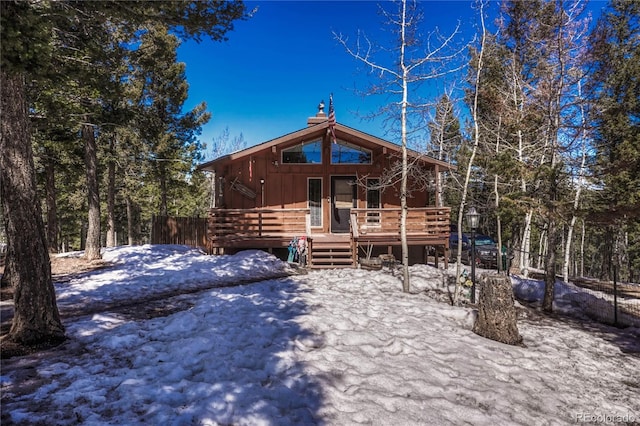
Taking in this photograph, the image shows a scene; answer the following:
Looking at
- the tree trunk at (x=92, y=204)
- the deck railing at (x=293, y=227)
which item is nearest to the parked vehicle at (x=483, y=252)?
the deck railing at (x=293, y=227)

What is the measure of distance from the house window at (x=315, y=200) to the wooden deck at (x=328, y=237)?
1.34 metres

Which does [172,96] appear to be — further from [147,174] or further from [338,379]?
[338,379]

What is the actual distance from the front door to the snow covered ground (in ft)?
22.8

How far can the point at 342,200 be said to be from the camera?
541 inches

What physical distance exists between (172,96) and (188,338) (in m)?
17.9

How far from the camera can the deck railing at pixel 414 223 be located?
11.8 meters

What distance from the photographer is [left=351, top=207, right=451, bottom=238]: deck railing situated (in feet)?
38.6

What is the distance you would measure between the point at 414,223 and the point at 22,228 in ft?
35.7

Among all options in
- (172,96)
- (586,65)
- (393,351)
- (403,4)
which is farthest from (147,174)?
(586,65)

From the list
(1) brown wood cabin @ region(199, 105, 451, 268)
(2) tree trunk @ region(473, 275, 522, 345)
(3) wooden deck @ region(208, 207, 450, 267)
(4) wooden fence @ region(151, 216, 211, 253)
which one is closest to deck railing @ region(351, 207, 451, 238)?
(3) wooden deck @ region(208, 207, 450, 267)

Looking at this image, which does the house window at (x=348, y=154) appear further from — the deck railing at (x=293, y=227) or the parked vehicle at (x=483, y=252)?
the parked vehicle at (x=483, y=252)

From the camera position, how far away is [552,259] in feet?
25.4

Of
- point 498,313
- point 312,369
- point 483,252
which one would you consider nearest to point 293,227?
point 498,313

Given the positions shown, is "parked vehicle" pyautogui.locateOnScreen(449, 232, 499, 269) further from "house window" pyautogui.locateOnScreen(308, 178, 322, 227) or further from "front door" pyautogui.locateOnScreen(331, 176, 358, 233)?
"house window" pyautogui.locateOnScreen(308, 178, 322, 227)
